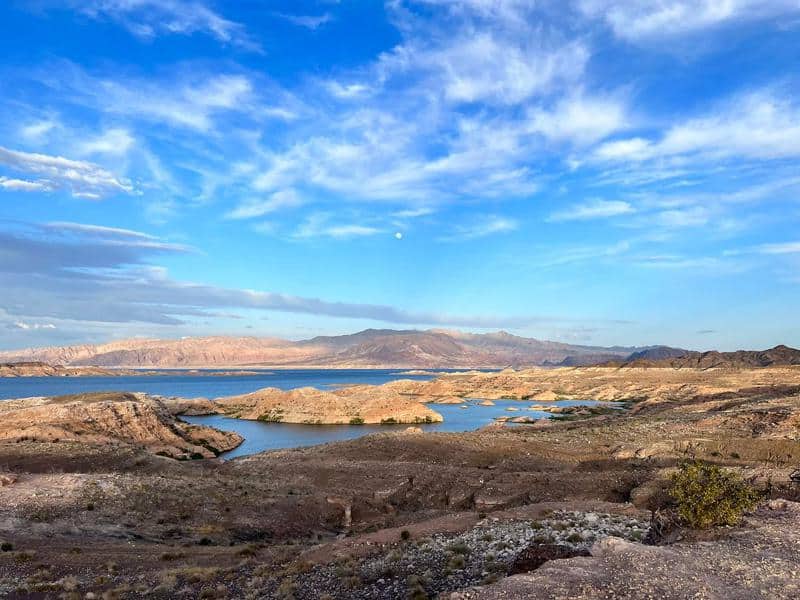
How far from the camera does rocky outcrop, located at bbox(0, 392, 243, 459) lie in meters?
48.3

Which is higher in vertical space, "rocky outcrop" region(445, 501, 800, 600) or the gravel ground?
"rocky outcrop" region(445, 501, 800, 600)

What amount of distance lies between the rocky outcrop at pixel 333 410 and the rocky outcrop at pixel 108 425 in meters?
25.0

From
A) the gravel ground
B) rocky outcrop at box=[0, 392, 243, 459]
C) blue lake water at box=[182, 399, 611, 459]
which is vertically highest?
the gravel ground

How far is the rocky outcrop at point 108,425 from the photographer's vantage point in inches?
1902

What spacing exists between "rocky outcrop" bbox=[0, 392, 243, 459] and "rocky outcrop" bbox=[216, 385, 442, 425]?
25.0 m

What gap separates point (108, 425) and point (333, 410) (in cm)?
3954

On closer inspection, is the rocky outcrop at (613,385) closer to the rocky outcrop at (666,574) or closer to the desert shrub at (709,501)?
the desert shrub at (709,501)

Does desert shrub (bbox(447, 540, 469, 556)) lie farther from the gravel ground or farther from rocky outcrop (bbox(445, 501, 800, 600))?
rocky outcrop (bbox(445, 501, 800, 600))

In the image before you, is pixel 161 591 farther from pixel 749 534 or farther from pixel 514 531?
pixel 749 534

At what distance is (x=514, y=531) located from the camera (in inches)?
708

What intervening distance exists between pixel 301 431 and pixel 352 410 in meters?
11.2

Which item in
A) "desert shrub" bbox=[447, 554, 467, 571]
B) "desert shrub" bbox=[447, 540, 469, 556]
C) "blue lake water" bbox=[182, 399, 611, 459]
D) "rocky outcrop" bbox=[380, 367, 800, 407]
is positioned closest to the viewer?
"desert shrub" bbox=[447, 554, 467, 571]

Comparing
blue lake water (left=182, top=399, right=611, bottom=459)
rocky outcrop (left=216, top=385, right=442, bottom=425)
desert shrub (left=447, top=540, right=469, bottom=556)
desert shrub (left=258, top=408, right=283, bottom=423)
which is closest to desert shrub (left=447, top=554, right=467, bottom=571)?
desert shrub (left=447, top=540, right=469, bottom=556)

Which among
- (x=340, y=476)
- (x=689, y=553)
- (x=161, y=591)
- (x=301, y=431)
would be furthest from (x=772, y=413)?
(x=301, y=431)
